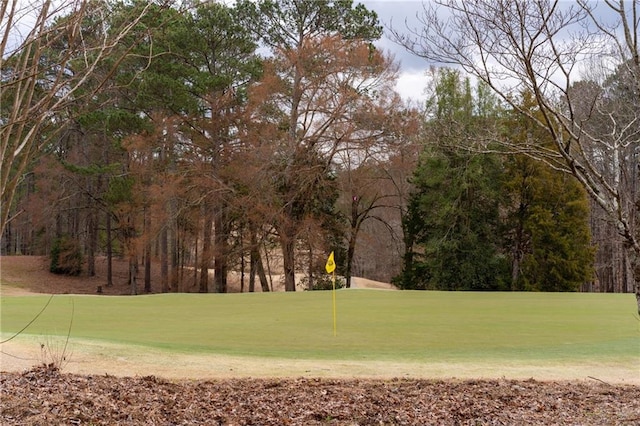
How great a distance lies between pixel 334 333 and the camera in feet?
35.6

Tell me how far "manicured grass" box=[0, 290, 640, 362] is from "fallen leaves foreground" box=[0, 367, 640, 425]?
1.93 m

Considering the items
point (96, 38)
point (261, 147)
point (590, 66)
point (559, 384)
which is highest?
point (261, 147)

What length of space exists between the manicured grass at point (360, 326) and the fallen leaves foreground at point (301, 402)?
1.93 m

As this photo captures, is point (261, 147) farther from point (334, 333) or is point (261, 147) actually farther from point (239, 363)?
point (239, 363)

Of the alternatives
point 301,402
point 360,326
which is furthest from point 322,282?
point 301,402

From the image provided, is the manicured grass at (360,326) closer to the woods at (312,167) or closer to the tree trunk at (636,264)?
the tree trunk at (636,264)

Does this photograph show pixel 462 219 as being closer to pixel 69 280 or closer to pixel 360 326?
pixel 360 326

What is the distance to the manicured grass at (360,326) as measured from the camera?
9250mm

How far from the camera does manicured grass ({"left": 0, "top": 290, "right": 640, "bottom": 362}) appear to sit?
9.25 meters

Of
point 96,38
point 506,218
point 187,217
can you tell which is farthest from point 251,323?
point 506,218

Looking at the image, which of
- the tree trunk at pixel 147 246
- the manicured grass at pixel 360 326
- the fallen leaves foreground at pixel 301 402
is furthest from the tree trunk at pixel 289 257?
the fallen leaves foreground at pixel 301 402

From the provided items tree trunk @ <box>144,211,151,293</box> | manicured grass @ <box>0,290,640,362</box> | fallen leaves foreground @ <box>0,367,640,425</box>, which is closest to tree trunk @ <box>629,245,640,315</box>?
fallen leaves foreground @ <box>0,367,640,425</box>

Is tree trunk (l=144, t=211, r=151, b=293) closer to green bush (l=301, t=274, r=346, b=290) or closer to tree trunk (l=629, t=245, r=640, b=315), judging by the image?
green bush (l=301, t=274, r=346, b=290)

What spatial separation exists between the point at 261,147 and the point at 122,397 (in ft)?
80.5
